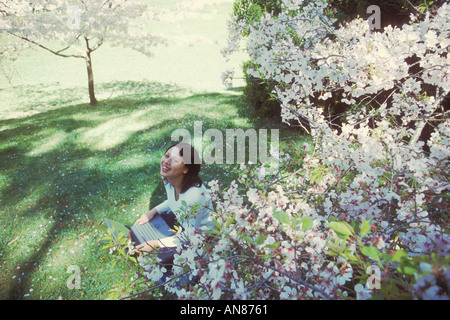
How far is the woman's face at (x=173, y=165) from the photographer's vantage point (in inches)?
110

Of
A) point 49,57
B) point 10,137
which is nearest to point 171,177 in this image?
point 10,137

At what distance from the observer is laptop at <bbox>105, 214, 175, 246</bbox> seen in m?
2.92

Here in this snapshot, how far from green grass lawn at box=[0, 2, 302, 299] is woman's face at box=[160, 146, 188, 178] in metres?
1.06

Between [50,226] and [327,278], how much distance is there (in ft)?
12.3

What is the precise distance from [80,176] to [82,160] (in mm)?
656

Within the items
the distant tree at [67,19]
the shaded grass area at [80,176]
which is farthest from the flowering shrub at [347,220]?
the distant tree at [67,19]

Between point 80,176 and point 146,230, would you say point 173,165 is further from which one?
point 80,176

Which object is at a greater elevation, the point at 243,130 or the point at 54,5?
the point at 54,5

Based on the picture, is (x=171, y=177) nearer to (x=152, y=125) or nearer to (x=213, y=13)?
(x=152, y=125)

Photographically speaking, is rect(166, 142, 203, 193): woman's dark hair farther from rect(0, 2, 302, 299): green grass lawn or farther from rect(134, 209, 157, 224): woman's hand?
rect(0, 2, 302, 299): green grass lawn

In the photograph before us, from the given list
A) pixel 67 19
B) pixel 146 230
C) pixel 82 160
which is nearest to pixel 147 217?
pixel 146 230

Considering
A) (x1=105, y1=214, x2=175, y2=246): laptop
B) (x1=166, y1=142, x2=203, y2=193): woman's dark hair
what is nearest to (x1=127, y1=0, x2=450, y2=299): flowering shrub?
(x1=166, y1=142, x2=203, y2=193): woman's dark hair

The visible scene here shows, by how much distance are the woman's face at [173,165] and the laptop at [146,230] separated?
2.15ft

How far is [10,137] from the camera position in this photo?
6418 mm
